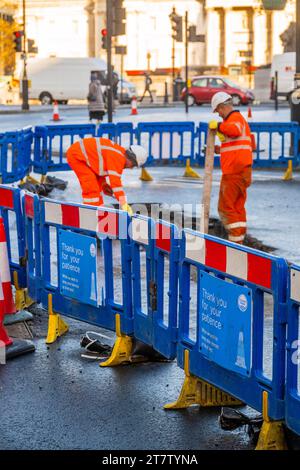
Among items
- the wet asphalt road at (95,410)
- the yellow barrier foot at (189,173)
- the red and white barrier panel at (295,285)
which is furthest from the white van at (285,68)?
the red and white barrier panel at (295,285)

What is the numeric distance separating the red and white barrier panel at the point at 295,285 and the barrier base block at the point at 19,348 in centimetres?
294

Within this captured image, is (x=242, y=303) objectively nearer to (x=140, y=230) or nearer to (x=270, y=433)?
(x=270, y=433)

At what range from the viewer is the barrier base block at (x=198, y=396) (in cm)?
701

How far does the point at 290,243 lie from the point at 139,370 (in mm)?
5392

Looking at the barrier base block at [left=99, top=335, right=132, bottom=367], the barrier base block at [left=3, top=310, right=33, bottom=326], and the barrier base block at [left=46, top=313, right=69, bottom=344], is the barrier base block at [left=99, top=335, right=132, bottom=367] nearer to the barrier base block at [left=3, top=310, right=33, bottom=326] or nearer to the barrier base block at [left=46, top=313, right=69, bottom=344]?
the barrier base block at [left=46, top=313, right=69, bottom=344]

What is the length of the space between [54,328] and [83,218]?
3.18 ft

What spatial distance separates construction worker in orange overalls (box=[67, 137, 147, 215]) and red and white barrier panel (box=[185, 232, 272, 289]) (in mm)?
4658

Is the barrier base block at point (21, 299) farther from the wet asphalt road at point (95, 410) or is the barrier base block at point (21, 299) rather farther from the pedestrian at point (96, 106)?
the pedestrian at point (96, 106)

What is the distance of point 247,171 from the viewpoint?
1263 centimetres

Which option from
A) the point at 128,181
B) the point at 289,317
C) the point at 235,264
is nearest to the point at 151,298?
the point at 235,264

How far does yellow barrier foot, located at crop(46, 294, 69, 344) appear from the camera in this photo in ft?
28.7

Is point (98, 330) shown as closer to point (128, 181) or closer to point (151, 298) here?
point (151, 298)

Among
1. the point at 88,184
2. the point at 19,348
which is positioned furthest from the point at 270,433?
the point at 88,184

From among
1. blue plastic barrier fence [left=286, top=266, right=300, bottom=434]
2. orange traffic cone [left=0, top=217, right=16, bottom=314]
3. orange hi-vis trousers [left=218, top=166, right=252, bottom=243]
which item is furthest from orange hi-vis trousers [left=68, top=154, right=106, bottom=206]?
blue plastic barrier fence [left=286, top=266, right=300, bottom=434]
